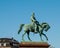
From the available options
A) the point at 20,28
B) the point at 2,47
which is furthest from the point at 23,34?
the point at 2,47

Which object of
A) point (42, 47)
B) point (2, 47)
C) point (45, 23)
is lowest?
point (42, 47)

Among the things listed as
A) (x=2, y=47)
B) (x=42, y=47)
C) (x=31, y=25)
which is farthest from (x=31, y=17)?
(x=2, y=47)

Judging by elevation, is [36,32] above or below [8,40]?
below

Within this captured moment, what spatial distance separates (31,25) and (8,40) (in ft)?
297

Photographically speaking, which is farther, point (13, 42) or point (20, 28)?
point (13, 42)

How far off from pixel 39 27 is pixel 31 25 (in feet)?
3.62

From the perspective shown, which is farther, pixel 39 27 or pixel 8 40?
pixel 8 40

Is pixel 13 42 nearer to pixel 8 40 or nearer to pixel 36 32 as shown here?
pixel 8 40

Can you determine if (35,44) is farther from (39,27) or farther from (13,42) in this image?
(13,42)

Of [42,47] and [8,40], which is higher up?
[8,40]

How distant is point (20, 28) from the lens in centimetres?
5019

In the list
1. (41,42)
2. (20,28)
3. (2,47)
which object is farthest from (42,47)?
(2,47)

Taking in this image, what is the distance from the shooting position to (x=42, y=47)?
161ft

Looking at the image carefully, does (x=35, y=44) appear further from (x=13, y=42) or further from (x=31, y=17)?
(x=13, y=42)
